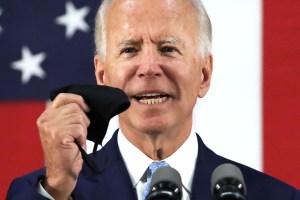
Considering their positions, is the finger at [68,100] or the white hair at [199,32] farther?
the white hair at [199,32]

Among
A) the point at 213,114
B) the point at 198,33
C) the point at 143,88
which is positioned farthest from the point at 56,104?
the point at 213,114

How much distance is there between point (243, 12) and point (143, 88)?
628 mm

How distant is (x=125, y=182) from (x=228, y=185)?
59 cm

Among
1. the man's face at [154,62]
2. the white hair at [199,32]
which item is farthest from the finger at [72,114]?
the white hair at [199,32]

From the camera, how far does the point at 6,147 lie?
2.17 meters

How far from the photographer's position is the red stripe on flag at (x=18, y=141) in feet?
7.06

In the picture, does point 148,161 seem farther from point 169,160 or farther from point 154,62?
point 154,62

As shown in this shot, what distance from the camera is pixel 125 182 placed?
65.3 inches

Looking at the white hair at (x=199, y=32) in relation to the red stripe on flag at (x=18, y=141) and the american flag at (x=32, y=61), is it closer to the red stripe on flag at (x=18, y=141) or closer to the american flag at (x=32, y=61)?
the american flag at (x=32, y=61)

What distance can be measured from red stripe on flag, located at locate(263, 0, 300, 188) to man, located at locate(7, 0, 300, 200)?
385 millimetres

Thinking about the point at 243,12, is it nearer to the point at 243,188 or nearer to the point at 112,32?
the point at 112,32

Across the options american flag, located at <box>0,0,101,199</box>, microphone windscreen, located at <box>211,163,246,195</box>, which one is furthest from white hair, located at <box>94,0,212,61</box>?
microphone windscreen, located at <box>211,163,246,195</box>

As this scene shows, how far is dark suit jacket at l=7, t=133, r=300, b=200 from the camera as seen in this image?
1626 mm

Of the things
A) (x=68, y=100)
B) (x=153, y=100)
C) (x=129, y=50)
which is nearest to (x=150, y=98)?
(x=153, y=100)
